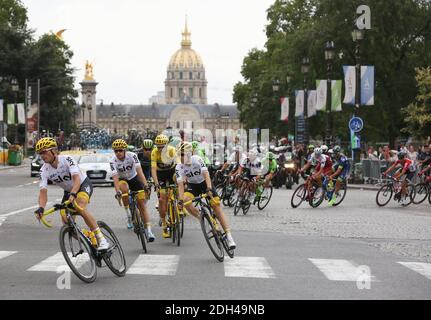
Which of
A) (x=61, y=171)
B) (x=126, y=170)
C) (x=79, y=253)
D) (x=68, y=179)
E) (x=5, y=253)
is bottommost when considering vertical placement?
(x=5, y=253)

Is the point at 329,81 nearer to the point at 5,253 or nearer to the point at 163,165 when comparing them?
the point at 163,165

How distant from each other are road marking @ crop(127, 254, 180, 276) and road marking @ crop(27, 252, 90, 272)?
0.92 meters

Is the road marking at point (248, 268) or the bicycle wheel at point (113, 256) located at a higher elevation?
the bicycle wheel at point (113, 256)

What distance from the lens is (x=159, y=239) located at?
1720 centimetres

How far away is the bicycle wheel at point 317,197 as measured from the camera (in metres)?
26.6

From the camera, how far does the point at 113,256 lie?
11.9 meters

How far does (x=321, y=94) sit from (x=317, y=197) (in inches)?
795

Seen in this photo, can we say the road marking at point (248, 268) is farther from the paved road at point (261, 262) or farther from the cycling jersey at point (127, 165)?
the cycling jersey at point (127, 165)

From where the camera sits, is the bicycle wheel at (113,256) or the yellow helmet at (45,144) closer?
the yellow helmet at (45,144)

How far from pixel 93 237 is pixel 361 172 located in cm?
3186

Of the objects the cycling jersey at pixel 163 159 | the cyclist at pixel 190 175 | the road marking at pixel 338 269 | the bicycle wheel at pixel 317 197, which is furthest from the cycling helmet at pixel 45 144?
the bicycle wheel at pixel 317 197

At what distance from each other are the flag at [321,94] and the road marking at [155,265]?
32.5 metres

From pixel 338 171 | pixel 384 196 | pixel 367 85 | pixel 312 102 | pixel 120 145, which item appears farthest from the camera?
pixel 312 102

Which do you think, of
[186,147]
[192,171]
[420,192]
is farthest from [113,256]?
[420,192]
